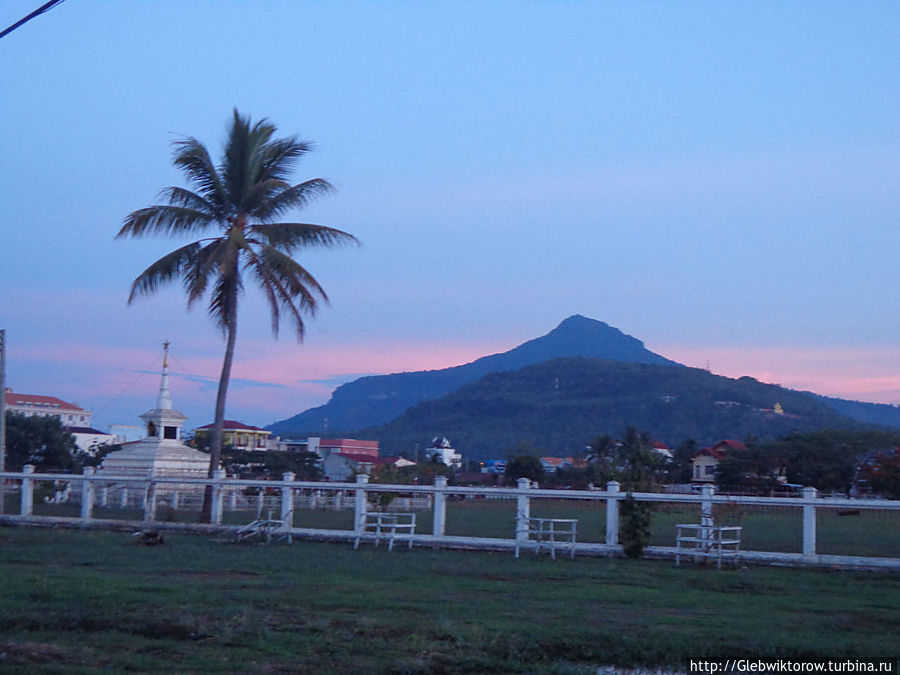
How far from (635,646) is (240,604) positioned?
4.31 m

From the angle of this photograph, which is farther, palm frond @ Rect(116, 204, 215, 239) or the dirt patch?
palm frond @ Rect(116, 204, 215, 239)

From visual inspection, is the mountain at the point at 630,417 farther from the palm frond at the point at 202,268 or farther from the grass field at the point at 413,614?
the grass field at the point at 413,614

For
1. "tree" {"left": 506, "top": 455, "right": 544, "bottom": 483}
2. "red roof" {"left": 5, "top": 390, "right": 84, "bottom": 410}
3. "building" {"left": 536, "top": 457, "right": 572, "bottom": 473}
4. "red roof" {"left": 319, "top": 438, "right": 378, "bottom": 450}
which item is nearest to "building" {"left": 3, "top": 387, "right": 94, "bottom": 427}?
"red roof" {"left": 5, "top": 390, "right": 84, "bottom": 410}

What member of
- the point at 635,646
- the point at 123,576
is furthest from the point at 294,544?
the point at 635,646

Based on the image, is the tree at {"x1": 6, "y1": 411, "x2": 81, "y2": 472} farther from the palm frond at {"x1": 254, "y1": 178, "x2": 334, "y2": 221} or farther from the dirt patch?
the dirt patch

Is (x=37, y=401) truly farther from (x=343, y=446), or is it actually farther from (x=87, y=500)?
(x=87, y=500)

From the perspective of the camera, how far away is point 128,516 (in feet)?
88.6

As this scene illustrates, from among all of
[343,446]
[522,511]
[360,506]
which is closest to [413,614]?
[522,511]

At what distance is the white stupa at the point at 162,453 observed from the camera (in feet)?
134

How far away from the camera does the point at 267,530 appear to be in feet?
63.9

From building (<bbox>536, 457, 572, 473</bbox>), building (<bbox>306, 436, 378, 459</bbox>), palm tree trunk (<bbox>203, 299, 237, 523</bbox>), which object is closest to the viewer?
palm tree trunk (<bbox>203, 299, 237, 523</bbox>)

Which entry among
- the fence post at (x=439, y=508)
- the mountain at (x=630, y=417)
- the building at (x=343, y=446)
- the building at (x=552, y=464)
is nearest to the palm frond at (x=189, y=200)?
the fence post at (x=439, y=508)

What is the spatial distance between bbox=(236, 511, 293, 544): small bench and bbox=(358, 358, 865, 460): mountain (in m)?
119

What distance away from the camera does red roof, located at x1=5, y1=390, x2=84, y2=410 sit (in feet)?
472
